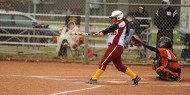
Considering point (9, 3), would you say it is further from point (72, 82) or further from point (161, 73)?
point (161, 73)

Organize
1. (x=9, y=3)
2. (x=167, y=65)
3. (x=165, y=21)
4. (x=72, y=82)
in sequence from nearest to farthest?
1. (x=72, y=82)
2. (x=167, y=65)
3. (x=165, y=21)
4. (x=9, y=3)

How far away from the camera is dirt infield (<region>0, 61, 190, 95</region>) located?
10039mm

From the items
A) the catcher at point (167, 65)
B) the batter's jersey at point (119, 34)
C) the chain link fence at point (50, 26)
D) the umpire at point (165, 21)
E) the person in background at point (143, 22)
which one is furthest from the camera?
the chain link fence at point (50, 26)

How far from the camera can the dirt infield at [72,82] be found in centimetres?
1004

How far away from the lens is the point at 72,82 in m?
11.6

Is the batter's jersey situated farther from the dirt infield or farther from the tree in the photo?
the tree

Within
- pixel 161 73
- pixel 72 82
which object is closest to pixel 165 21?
pixel 161 73

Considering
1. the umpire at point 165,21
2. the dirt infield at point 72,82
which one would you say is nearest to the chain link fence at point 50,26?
the umpire at point 165,21

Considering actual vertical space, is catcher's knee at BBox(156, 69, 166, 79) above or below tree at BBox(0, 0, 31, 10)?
below

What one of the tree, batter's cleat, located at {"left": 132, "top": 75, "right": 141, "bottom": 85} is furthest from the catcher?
the tree

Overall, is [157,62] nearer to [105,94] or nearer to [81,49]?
[105,94]

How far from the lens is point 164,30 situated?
637 inches

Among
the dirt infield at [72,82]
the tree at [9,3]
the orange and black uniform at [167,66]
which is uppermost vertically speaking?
the tree at [9,3]

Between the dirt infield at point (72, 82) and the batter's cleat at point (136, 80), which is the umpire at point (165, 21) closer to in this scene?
the dirt infield at point (72, 82)
